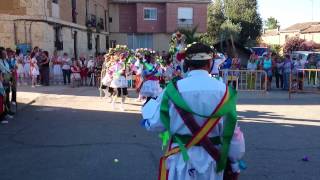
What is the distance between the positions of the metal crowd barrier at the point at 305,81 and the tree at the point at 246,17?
34941mm

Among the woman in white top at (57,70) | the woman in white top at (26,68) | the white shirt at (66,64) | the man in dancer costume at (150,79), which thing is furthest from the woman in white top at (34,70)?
the man in dancer costume at (150,79)

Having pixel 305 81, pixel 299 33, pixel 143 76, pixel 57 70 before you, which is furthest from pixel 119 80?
pixel 299 33

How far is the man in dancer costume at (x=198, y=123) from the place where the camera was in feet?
12.7

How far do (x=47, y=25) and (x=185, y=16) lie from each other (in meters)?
23.3

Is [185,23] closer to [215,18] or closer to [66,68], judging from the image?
[215,18]

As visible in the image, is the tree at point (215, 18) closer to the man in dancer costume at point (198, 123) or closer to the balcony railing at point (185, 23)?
the balcony railing at point (185, 23)

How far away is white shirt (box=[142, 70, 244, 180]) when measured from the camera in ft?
12.7

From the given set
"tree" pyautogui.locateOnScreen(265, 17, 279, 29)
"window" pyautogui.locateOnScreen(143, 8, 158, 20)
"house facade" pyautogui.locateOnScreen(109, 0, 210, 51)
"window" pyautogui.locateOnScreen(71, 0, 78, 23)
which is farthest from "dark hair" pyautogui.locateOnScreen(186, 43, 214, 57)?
"tree" pyautogui.locateOnScreen(265, 17, 279, 29)

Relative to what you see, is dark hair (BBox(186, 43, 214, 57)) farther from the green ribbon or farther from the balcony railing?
the balcony railing

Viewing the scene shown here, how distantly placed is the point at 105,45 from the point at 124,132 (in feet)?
120

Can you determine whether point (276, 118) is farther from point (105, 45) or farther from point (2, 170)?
point (105, 45)

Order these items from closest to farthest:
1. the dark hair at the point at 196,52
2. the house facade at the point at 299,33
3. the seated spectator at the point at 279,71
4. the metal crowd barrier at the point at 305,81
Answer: the dark hair at the point at 196,52
the metal crowd barrier at the point at 305,81
the seated spectator at the point at 279,71
the house facade at the point at 299,33

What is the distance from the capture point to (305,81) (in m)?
20.4

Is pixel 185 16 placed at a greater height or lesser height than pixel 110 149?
greater
